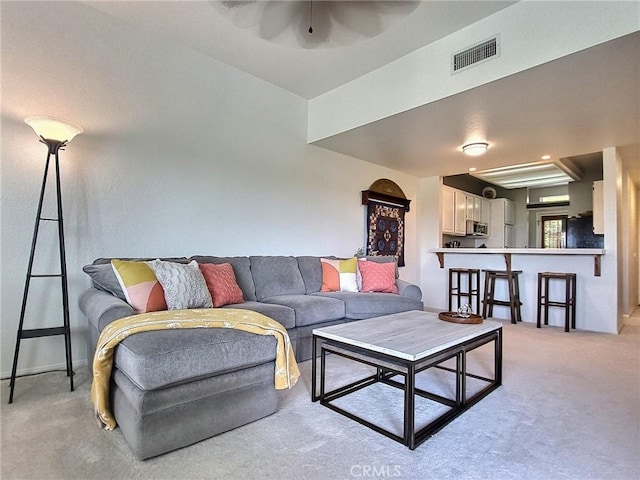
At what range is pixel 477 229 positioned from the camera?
7785mm

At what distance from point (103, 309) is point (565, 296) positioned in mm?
5063

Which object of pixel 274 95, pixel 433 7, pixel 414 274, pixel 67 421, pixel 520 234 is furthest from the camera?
Answer: pixel 520 234

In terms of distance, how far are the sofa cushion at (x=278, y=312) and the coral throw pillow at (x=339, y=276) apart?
3.55ft

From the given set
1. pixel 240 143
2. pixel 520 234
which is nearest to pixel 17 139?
pixel 240 143

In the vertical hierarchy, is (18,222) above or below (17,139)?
below

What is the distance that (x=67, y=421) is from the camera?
1853 millimetres

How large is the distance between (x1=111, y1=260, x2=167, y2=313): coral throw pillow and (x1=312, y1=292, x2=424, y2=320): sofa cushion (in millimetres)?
1609

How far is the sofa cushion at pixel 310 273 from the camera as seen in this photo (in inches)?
152

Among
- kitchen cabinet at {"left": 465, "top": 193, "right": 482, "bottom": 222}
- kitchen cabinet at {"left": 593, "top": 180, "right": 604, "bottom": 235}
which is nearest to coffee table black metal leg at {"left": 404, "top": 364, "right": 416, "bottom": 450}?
kitchen cabinet at {"left": 593, "top": 180, "right": 604, "bottom": 235}

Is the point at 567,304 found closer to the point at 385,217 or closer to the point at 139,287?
the point at 385,217

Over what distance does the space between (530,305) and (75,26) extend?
5.88 m

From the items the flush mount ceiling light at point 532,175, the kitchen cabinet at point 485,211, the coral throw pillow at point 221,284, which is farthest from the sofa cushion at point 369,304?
the kitchen cabinet at point 485,211

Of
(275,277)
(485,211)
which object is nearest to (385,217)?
(275,277)

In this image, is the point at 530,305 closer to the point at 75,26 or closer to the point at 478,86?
the point at 478,86
